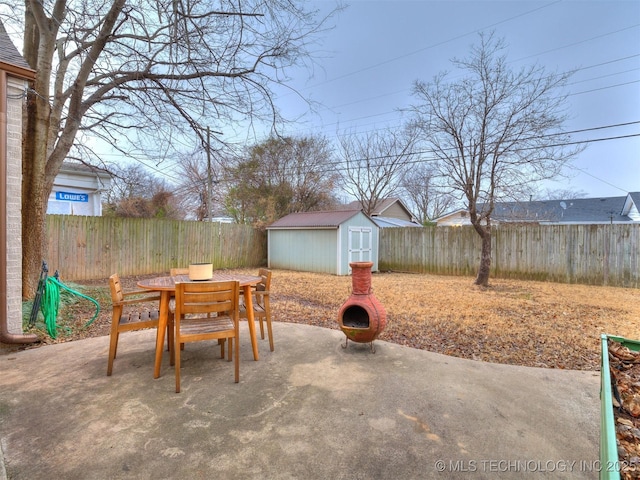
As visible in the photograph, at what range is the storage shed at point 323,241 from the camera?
10094mm

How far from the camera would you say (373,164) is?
18.0m

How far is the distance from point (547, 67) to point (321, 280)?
272 inches

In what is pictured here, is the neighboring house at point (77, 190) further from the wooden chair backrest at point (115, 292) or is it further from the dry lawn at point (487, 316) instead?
the wooden chair backrest at point (115, 292)

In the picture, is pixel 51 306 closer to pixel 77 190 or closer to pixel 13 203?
pixel 13 203

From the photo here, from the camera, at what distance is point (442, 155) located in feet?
25.4

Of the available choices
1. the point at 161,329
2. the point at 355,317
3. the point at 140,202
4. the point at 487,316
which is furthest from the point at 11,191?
the point at 140,202

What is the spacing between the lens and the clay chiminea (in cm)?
298

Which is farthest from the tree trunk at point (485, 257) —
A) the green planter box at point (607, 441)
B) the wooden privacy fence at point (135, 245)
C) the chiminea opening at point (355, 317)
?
the wooden privacy fence at point (135, 245)

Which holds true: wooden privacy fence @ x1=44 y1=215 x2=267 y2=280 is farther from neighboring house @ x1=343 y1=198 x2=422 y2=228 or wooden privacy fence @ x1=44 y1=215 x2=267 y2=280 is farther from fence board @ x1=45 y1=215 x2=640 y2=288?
neighboring house @ x1=343 y1=198 x2=422 y2=228

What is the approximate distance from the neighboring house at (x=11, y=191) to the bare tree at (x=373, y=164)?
14968 mm

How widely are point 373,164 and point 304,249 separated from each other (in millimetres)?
8987

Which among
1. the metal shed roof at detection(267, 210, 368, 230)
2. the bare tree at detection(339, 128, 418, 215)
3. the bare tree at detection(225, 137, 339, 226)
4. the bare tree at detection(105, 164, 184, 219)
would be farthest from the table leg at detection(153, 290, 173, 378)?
the bare tree at detection(339, 128, 418, 215)

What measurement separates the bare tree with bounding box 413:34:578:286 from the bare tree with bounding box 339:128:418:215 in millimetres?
9020

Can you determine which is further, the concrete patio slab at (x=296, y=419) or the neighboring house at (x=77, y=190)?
the neighboring house at (x=77, y=190)
